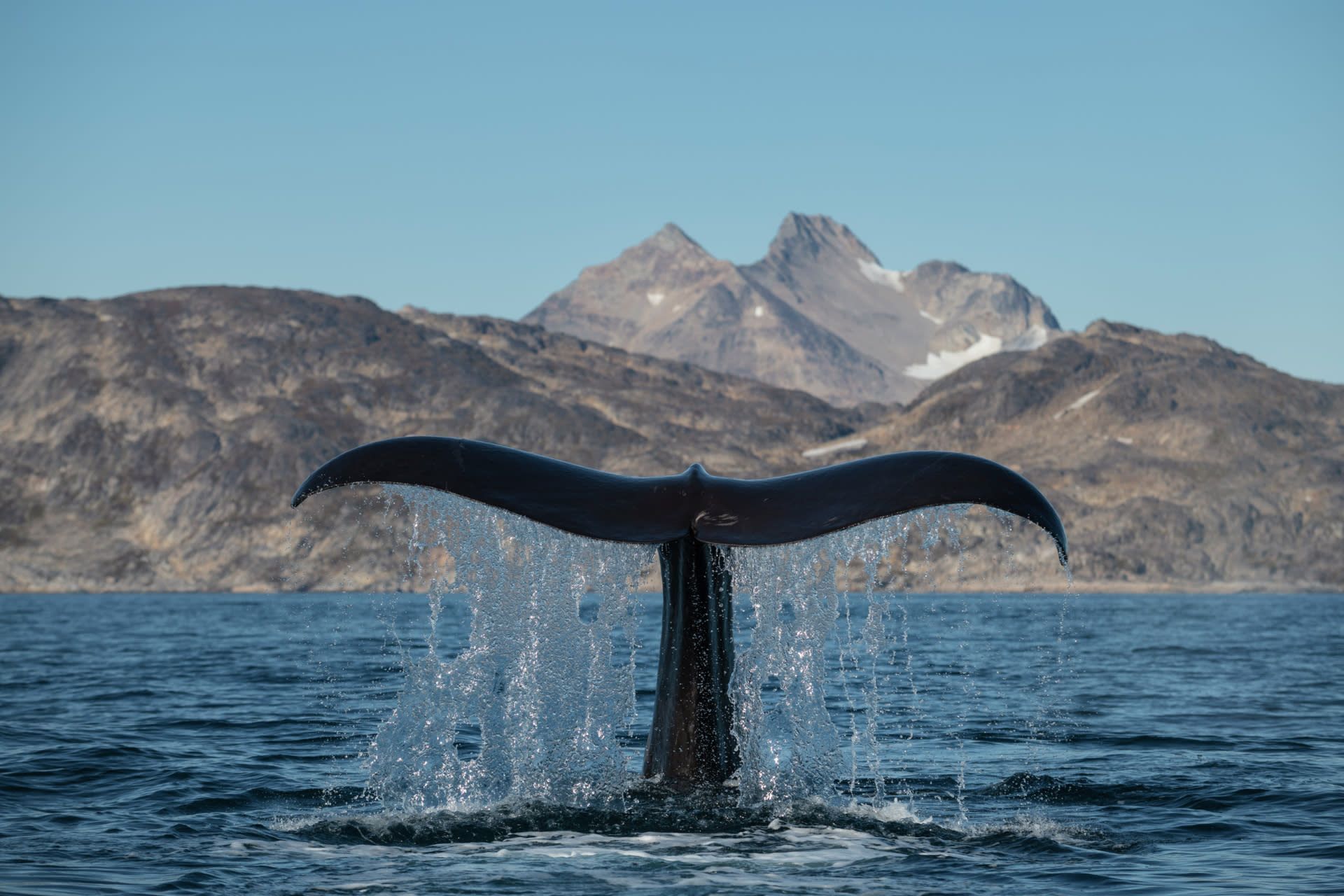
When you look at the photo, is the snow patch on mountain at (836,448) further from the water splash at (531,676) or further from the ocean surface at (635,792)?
the water splash at (531,676)

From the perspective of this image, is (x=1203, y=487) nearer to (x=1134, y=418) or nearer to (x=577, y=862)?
(x=1134, y=418)

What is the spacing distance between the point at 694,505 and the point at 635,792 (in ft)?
7.25

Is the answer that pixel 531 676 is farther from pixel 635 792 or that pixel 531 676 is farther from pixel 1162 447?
pixel 1162 447

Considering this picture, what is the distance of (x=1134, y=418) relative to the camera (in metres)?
128

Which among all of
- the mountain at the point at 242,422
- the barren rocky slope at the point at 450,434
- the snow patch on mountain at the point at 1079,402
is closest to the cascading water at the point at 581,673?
the barren rocky slope at the point at 450,434

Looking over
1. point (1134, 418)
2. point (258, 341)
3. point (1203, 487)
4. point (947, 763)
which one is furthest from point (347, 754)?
point (258, 341)

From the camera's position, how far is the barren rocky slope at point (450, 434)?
10875 centimetres

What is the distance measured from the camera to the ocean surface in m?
7.68

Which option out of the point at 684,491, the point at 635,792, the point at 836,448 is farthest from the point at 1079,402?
the point at 684,491

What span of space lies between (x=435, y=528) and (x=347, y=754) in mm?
5697

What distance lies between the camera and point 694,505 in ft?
25.2

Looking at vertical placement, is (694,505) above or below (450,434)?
below

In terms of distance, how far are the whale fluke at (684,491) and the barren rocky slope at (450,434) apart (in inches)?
3750

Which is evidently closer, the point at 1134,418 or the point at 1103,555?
the point at 1103,555
